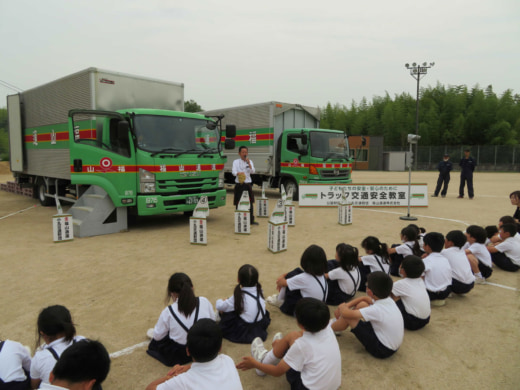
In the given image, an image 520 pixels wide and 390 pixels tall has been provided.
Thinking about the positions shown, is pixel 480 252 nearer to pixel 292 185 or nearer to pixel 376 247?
pixel 376 247

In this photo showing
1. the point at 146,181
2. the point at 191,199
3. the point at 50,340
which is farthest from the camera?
the point at 191,199

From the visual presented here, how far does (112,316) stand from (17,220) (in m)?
7.47

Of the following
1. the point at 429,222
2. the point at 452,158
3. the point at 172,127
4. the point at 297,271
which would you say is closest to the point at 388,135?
the point at 452,158

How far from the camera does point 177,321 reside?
115 inches

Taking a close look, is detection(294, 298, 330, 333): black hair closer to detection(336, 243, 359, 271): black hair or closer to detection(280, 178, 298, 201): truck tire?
detection(336, 243, 359, 271): black hair

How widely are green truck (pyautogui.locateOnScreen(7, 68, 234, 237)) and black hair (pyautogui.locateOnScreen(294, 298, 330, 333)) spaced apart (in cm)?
592

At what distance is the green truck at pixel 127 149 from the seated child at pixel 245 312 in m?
4.85

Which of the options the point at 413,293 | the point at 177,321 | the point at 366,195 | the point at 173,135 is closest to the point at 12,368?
the point at 177,321

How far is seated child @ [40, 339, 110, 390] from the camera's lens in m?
1.78

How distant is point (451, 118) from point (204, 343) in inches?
1819

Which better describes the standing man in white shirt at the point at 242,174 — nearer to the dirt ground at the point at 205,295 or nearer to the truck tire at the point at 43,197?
the dirt ground at the point at 205,295

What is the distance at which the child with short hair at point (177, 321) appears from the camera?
9.55 ft

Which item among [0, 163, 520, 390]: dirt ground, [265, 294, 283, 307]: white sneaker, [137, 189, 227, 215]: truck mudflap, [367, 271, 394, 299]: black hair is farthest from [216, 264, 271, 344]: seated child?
[137, 189, 227, 215]: truck mudflap

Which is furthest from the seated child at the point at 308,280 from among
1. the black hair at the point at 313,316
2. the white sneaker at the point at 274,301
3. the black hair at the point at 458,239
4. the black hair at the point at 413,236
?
the black hair at the point at 458,239
